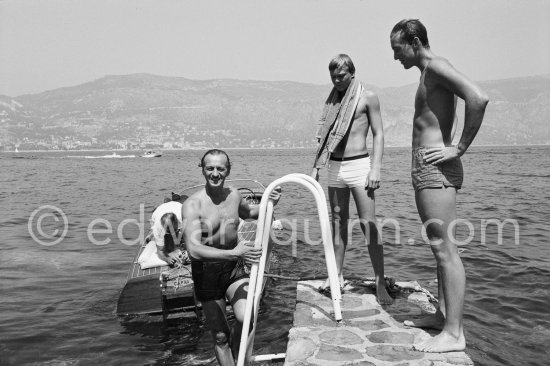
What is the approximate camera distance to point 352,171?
17.8ft

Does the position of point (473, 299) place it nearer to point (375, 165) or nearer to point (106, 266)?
point (375, 165)

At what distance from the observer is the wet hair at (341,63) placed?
5.38 meters

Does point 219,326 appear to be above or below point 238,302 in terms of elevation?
below

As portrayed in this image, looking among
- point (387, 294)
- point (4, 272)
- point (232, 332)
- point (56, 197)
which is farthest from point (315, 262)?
point (56, 197)

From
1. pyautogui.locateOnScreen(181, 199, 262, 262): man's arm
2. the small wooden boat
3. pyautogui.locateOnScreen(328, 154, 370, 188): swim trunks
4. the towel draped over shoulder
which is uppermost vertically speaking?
the towel draped over shoulder

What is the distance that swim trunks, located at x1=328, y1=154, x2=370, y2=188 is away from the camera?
5414mm

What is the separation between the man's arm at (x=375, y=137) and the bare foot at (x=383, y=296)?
1.30m

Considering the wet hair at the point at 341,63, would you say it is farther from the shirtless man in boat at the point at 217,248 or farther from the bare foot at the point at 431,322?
the bare foot at the point at 431,322

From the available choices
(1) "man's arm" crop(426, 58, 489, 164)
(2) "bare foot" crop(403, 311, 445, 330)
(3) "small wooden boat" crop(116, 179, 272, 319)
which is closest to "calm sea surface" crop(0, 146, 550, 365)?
→ (3) "small wooden boat" crop(116, 179, 272, 319)

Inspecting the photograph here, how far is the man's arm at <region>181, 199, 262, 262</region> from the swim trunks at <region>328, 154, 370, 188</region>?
1682mm

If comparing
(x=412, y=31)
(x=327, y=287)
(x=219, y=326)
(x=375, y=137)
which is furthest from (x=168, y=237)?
(x=412, y=31)

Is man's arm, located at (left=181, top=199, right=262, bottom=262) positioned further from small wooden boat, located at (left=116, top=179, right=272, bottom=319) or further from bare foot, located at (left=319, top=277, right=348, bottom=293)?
small wooden boat, located at (left=116, top=179, right=272, bottom=319)

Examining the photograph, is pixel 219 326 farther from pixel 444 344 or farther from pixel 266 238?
pixel 444 344

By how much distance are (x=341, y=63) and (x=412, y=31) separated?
133 centimetres
